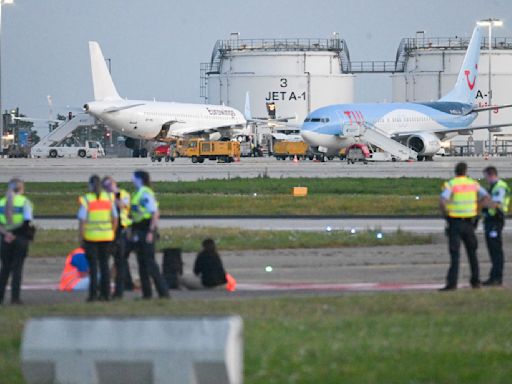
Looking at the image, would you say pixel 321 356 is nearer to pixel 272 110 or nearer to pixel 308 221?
pixel 308 221

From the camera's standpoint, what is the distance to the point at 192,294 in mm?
18266

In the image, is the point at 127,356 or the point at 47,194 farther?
the point at 47,194

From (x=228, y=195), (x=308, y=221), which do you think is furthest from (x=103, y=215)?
(x=228, y=195)

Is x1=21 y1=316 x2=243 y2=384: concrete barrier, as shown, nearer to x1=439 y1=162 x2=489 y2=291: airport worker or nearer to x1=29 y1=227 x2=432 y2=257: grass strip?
x1=439 y1=162 x2=489 y2=291: airport worker

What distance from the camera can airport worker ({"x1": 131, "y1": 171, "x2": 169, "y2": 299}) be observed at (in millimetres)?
17703

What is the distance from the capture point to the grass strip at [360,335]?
11.7 m

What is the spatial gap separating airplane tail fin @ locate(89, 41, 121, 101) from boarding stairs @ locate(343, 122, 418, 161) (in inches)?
883

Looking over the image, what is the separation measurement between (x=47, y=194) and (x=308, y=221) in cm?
1152

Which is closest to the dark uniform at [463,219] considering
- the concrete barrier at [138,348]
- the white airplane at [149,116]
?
the concrete barrier at [138,348]

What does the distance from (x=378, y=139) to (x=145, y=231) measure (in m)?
62.9

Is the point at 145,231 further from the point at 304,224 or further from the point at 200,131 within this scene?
the point at 200,131

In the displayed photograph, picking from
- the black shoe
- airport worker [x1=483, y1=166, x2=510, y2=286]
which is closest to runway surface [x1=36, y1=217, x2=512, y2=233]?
airport worker [x1=483, y1=166, x2=510, y2=286]

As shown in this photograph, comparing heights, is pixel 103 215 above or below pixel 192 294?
above

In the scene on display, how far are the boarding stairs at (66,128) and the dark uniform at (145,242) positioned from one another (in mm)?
91725
